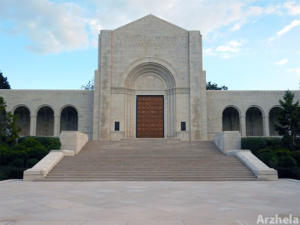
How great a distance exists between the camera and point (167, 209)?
7.55 meters

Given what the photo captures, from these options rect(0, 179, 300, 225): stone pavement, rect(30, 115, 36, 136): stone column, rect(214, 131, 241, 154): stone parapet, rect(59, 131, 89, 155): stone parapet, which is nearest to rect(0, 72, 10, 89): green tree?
rect(30, 115, 36, 136): stone column

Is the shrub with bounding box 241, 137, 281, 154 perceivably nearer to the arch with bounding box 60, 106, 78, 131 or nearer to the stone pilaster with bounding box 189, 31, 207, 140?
the stone pilaster with bounding box 189, 31, 207, 140

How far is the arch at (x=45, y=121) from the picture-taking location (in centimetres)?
3388

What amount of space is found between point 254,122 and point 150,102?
1256 centimetres

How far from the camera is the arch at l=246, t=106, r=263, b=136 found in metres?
33.9

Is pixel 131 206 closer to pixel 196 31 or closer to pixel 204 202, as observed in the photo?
pixel 204 202

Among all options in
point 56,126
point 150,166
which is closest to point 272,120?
point 150,166

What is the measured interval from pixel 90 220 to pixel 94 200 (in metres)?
2.56

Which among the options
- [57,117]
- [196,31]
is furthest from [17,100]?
[196,31]

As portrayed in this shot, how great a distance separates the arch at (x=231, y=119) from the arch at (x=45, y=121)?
65.4ft

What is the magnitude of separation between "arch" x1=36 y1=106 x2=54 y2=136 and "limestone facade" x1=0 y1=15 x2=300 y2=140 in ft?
7.66

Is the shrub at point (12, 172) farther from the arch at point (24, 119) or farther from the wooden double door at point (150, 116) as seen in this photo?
the arch at point (24, 119)

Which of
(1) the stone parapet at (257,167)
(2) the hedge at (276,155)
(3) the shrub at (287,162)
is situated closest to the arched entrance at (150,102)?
(2) the hedge at (276,155)

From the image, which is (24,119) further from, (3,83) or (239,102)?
(239,102)
